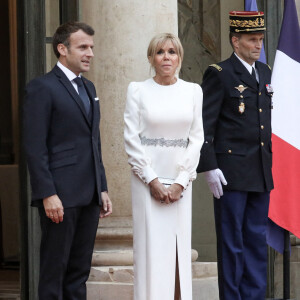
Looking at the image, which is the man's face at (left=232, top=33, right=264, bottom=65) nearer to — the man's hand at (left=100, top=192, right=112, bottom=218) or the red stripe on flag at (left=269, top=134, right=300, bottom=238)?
the red stripe on flag at (left=269, top=134, right=300, bottom=238)

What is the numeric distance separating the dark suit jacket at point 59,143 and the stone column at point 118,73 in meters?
1.61

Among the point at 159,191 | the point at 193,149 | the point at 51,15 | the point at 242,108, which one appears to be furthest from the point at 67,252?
the point at 51,15

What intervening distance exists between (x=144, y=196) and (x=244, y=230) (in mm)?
902

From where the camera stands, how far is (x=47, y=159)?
6.65 meters

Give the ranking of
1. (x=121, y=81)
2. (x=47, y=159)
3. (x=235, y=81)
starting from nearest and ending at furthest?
(x=47, y=159)
(x=235, y=81)
(x=121, y=81)

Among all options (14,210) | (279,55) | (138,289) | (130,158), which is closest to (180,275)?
(138,289)

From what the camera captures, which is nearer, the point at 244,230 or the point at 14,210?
the point at 244,230

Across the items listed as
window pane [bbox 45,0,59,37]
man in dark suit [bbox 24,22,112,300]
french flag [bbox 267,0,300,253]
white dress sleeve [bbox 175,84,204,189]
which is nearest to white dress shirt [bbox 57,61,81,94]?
man in dark suit [bbox 24,22,112,300]

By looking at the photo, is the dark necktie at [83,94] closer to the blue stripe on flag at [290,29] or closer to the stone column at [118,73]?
the stone column at [118,73]

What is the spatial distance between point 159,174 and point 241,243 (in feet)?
2.76

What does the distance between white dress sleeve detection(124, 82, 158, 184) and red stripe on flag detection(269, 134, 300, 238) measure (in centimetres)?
158

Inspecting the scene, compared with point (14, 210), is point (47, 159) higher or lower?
higher

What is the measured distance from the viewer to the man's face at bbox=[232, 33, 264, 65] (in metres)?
7.74

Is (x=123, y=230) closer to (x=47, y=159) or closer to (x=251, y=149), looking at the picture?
(x=251, y=149)
